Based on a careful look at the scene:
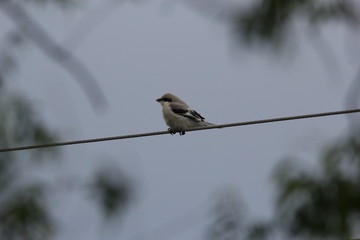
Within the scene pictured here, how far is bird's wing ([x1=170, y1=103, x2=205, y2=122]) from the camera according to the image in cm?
1048

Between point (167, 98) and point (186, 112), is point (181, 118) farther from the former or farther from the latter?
point (167, 98)

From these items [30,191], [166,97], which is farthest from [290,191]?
[166,97]

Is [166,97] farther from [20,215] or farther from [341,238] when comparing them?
[341,238]

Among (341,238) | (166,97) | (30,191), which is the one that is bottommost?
(341,238)

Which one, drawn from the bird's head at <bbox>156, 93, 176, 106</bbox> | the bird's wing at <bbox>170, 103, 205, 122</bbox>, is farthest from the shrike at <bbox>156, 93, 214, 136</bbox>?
the bird's head at <bbox>156, 93, 176, 106</bbox>

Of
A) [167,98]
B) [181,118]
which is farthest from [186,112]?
[167,98]

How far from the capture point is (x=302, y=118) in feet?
24.0

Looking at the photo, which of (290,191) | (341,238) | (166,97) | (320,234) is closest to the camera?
(341,238)

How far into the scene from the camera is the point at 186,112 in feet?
34.6

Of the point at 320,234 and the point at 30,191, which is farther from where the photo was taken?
the point at 30,191

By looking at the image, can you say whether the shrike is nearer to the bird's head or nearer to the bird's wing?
the bird's wing

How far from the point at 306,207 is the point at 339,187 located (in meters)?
0.37

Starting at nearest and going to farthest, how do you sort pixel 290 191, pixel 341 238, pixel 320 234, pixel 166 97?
1. pixel 341 238
2. pixel 320 234
3. pixel 290 191
4. pixel 166 97

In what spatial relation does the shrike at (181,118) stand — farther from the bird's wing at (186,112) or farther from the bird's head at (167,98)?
the bird's head at (167,98)
